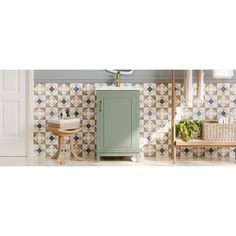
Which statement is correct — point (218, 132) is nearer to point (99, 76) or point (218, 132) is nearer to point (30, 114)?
point (99, 76)

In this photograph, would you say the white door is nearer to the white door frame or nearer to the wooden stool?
the white door frame

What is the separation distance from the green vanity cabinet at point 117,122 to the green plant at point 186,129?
0.59 meters

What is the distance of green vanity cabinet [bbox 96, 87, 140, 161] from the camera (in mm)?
6406

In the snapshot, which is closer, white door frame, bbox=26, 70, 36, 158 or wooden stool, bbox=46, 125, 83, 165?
wooden stool, bbox=46, 125, 83, 165

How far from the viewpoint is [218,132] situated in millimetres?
6426

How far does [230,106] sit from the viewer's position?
681 cm

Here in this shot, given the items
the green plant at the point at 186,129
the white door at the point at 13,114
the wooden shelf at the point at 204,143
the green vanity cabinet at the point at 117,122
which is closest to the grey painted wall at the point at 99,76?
the white door at the point at 13,114

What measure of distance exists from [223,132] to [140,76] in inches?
54.1

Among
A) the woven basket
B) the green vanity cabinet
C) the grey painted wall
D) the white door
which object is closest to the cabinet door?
the green vanity cabinet

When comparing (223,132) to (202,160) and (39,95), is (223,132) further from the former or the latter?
(39,95)

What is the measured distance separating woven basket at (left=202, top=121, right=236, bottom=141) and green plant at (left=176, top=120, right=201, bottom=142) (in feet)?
0.50

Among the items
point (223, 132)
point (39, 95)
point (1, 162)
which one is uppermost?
point (39, 95)

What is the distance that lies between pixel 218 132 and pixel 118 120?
1.32 meters
